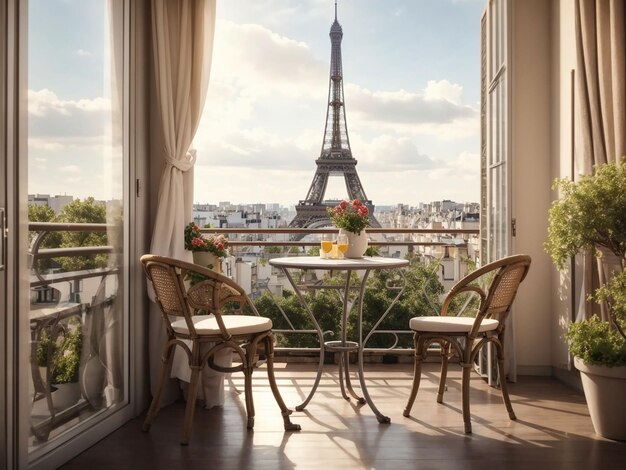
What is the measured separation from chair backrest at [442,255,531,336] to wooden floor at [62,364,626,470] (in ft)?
1.53

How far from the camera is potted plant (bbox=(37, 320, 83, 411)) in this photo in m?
2.44

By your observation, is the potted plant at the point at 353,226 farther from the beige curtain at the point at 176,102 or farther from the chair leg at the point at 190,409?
the chair leg at the point at 190,409

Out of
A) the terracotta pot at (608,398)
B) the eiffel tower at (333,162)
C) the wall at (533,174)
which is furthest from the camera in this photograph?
the eiffel tower at (333,162)

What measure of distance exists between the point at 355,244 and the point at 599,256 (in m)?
1.17

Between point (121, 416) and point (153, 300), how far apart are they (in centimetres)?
54

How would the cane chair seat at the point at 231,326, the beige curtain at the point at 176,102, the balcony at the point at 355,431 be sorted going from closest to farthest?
the balcony at the point at 355,431
the cane chair seat at the point at 231,326
the beige curtain at the point at 176,102

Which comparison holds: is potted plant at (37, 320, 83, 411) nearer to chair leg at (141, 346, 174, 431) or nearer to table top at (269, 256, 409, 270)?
chair leg at (141, 346, 174, 431)

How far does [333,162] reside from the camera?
12.1 m

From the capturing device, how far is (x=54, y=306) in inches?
97.8

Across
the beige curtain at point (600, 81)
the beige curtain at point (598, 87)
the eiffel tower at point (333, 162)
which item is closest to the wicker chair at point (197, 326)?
the beige curtain at point (598, 87)

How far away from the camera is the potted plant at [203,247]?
350 cm

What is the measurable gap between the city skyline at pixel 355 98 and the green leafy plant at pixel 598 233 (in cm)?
189

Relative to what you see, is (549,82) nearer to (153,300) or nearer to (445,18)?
(153,300)

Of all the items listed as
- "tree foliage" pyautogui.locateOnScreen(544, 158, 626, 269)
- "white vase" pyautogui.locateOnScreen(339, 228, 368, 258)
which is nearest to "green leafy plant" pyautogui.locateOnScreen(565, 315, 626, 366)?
"tree foliage" pyautogui.locateOnScreen(544, 158, 626, 269)
